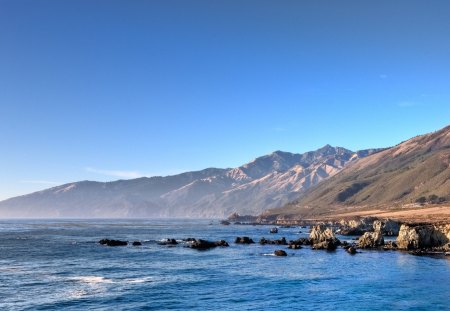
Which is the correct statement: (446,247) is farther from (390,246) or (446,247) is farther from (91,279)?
(91,279)

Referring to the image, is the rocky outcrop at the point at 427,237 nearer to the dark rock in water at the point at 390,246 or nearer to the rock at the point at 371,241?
the dark rock in water at the point at 390,246

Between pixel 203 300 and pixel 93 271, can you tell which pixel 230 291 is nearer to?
pixel 203 300

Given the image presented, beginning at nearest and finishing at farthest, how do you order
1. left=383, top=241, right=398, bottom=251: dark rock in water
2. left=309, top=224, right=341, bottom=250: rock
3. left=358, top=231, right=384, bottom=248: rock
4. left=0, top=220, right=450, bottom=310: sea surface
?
left=0, top=220, right=450, bottom=310: sea surface
left=383, top=241, right=398, bottom=251: dark rock in water
left=309, top=224, right=341, bottom=250: rock
left=358, top=231, right=384, bottom=248: rock

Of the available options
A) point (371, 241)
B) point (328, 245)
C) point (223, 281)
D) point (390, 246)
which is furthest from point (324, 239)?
point (223, 281)

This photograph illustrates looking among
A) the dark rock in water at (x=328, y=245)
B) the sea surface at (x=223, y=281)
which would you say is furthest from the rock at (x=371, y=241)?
the sea surface at (x=223, y=281)

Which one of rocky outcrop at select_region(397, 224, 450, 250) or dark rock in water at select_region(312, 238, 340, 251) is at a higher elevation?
rocky outcrop at select_region(397, 224, 450, 250)

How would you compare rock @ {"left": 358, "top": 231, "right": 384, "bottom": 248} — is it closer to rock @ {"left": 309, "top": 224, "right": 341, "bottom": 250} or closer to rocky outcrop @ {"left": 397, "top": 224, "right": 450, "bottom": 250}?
rock @ {"left": 309, "top": 224, "right": 341, "bottom": 250}

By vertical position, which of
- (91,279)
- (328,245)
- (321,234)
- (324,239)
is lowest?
(328,245)

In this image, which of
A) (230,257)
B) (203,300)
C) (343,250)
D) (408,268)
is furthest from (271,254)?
(203,300)

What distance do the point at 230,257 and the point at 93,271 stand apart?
38063 mm

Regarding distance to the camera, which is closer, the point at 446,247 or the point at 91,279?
the point at 91,279

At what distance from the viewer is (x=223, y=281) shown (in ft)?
258

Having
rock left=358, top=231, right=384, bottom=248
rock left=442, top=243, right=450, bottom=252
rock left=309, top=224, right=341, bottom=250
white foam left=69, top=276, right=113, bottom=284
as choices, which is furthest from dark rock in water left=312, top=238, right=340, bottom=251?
white foam left=69, top=276, right=113, bottom=284

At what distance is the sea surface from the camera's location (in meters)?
61.7
